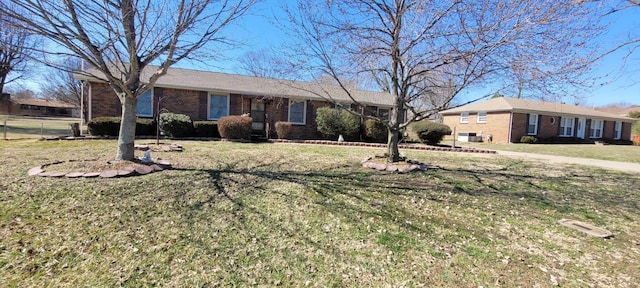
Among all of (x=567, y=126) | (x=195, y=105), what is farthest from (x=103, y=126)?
(x=567, y=126)

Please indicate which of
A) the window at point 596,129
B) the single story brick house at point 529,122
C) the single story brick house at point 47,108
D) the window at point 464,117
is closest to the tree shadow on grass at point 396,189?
the single story brick house at point 529,122

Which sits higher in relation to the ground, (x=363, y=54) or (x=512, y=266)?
(x=363, y=54)

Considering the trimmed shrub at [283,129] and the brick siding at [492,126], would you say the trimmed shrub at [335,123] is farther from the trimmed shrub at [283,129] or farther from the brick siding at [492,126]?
the brick siding at [492,126]

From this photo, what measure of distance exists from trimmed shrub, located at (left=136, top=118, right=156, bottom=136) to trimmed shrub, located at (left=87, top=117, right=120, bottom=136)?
0.72 meters

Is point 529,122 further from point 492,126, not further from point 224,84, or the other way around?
point 224,84

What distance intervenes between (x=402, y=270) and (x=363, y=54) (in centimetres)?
470

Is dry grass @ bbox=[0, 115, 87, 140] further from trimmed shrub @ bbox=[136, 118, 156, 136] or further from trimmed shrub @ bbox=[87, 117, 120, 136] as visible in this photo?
trimmed shrub @ bbox=[136, 118, 156, 136]

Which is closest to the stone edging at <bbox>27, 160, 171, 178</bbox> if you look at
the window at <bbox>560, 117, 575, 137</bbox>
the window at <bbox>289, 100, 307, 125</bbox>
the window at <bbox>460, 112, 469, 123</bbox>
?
the window at <bbox>289, 100, 307, 125</bbox>

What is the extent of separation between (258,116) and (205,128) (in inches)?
140

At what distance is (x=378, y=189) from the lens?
4.93m

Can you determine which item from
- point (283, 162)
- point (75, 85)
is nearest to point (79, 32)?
point (283, 162)

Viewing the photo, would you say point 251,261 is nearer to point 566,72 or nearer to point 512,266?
point 512,266

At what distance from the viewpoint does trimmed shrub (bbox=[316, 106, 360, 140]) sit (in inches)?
593

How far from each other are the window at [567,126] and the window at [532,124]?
11.6 ft
